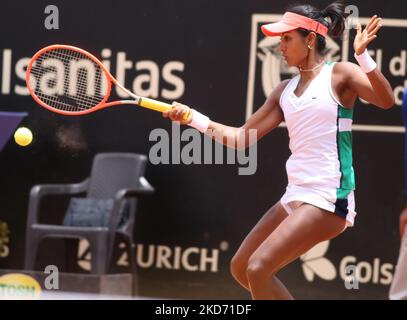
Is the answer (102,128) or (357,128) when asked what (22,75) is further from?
(357,128)

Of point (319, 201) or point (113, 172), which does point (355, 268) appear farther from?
point (319, 201)

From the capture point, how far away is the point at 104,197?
23.2 ft

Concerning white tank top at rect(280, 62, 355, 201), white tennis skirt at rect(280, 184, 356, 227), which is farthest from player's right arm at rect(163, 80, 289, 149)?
white tennis skirt at rect(280, 184, 356, 227)

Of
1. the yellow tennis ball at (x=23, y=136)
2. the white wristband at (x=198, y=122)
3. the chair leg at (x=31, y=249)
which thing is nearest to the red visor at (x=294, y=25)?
the white wristband at (x=198, y=122)

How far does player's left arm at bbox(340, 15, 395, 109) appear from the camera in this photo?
453cm

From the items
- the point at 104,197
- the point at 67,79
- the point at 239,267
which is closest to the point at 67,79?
the point at 67,79

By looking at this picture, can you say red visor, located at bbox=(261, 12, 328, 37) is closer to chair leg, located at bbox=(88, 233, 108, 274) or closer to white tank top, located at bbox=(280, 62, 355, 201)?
white tank top, located at bbox=(280, 62, 355, 201)

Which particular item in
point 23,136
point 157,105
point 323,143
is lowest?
point 23,136

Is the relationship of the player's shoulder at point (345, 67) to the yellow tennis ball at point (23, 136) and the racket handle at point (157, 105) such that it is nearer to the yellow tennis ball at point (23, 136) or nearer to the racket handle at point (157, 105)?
the racket handle at point (157, 105)

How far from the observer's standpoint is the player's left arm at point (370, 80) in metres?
4.53

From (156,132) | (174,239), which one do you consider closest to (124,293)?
(174,239)

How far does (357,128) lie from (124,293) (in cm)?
188

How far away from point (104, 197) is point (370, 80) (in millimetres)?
2948

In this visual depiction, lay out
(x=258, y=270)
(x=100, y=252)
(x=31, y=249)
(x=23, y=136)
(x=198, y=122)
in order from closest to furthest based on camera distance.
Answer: (x=258, y=270)
(x=198, y=122)
(x=23, y=136)
(x=100, y=252)
(x=31, y=249)
